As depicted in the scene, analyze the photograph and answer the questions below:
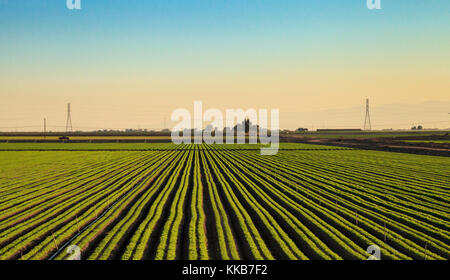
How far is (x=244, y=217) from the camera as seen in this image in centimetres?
1631

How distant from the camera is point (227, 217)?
16484 millimetres

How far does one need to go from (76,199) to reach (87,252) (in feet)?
32.3

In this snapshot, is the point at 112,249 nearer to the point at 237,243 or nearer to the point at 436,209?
the point at 237,243

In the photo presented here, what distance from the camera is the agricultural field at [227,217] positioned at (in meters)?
11.8

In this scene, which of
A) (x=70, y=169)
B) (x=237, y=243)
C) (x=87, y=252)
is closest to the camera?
(x=87, y=252)

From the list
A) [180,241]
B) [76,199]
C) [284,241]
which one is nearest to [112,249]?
[180,241]

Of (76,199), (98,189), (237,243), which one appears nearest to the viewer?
(237,243)

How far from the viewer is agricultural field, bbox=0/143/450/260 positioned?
465 inches
